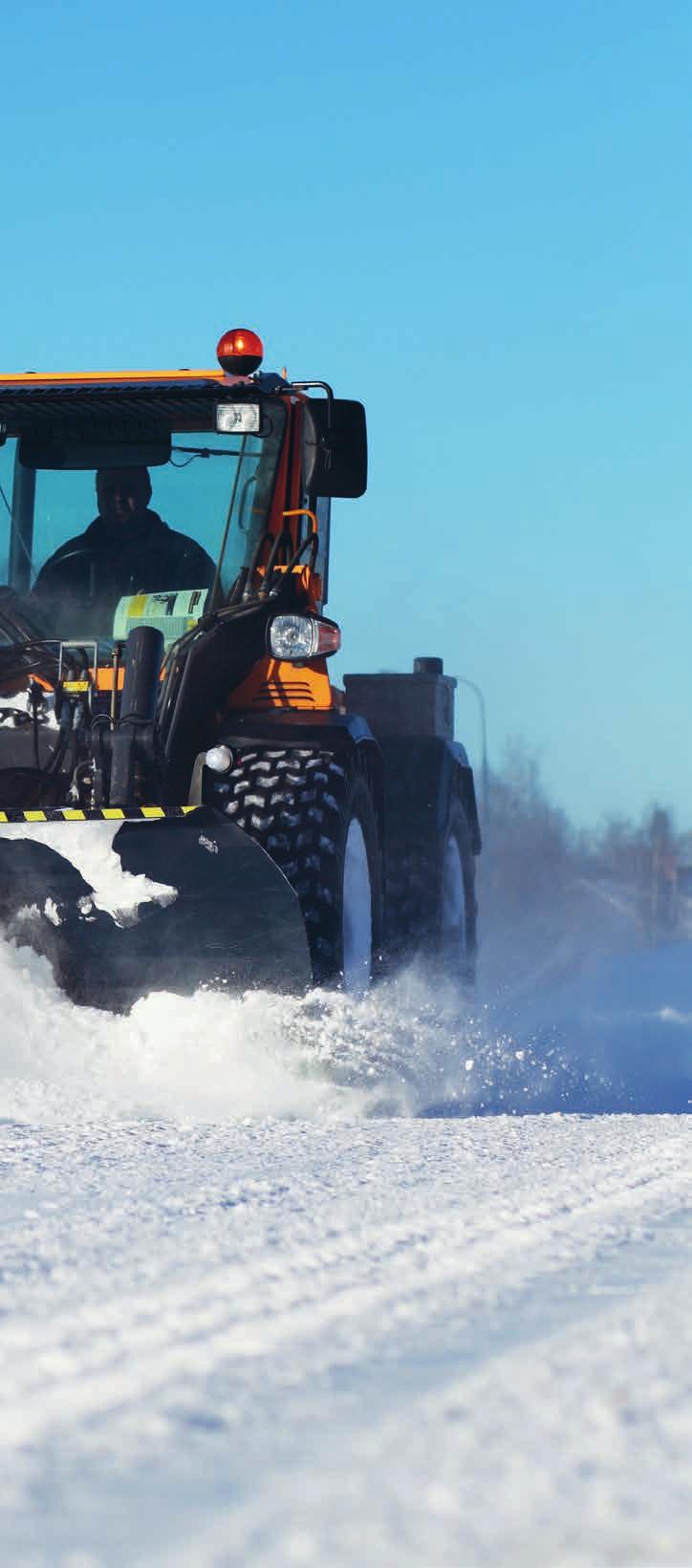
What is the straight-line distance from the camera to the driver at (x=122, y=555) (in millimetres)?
6777

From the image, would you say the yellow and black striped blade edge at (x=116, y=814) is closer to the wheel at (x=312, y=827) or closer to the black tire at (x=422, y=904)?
the wheel at (x=312, y=827)

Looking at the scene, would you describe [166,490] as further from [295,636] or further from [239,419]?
[295,636]

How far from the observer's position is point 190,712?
623cm

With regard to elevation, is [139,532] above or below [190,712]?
above

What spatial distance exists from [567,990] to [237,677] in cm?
671

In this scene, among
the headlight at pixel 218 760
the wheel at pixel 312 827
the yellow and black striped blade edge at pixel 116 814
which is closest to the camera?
the yellow and black striped blade edge at pixel 116 814

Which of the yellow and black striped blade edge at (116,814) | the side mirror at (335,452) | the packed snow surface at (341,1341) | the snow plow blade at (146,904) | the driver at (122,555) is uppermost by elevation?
the side mirror at (335,452)

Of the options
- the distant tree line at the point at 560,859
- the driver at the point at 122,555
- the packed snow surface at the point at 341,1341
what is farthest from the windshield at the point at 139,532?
the distant tree line at the point at 560,859

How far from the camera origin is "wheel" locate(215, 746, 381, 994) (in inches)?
236

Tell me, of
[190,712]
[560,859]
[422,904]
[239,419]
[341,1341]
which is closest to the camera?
[341,1341]

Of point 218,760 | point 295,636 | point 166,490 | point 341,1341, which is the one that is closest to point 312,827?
point 218,760

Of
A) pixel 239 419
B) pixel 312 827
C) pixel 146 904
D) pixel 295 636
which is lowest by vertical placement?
pixel 146 904

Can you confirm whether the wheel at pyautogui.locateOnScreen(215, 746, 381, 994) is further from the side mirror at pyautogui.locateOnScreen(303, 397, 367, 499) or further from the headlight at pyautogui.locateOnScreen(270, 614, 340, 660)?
the side mirror at pyautogui.locateOnScreen(303, 397, 367, 499)

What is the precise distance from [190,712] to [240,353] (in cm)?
153
